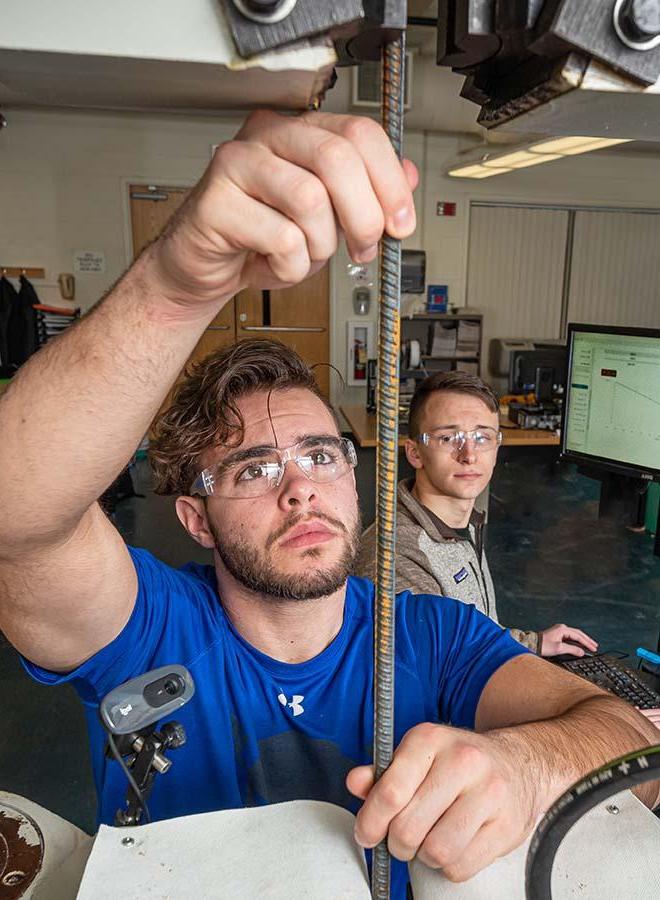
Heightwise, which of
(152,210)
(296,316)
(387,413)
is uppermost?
(152,210)

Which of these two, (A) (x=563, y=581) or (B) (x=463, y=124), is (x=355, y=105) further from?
(A) (x=563, y=581)

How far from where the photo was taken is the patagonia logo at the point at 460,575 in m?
1.85

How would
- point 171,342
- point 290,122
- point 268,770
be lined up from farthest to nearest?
point 268,770 < point 171,342 < point 290,122

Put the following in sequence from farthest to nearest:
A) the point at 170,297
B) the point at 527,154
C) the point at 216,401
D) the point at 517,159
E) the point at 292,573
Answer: the point at 517,159 → the point at 527,154 → the point at 216,401 → the point at 292,573 → the point at 170,297

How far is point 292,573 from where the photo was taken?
1111 mm

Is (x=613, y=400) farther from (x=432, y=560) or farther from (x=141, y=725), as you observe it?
(x=141, y=725)

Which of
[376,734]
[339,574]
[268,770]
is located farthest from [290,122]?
[268,770]

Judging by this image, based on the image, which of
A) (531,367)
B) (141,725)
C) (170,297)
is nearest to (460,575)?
(141,725)

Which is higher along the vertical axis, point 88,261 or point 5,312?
point 88,261

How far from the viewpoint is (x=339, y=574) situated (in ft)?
3.67

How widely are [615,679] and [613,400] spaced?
3.59 feet

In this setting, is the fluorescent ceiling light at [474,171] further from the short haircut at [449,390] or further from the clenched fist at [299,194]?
the clenched fist at [299,194]

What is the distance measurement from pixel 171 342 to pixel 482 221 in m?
7.44

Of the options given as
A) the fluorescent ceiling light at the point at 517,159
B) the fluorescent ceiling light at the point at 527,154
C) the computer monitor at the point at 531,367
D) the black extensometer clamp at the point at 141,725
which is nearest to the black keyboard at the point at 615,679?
the black extensometer clamp at the point at 141,725
